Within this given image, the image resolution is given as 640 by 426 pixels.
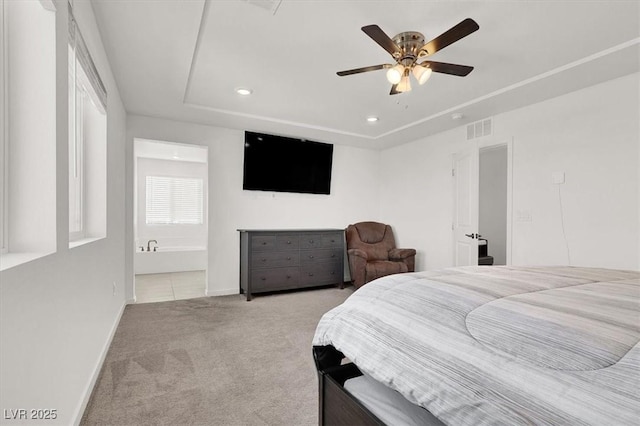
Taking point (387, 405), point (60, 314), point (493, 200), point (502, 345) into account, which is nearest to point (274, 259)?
point (60, 314)

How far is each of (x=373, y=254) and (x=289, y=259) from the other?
1.31m

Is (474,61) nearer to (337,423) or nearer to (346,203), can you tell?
(337,423)

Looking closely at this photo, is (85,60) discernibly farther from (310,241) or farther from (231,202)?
(310,241)

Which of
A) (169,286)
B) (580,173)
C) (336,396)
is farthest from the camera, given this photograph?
(169,286)

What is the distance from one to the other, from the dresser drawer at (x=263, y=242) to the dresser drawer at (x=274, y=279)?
310mm

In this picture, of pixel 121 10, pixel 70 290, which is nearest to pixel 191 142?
pixel 121 10

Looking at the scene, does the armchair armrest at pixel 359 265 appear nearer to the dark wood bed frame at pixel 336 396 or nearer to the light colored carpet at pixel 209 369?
the light colored carpet at pixel 209 369

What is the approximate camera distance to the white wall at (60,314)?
970mm

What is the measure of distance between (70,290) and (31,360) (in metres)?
0.53

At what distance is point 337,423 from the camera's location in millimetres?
1339

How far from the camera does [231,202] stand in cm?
455

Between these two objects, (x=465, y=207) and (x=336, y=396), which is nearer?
(x=336, y=396)

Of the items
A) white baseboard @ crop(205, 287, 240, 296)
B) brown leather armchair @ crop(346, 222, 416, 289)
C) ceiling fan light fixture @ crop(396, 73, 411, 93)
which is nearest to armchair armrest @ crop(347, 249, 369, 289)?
brown leather armchair @ crop(346, 222, 416, 289)

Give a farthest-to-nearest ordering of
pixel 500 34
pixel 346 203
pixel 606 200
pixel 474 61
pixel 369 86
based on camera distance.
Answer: pixel 346 203 < pixel 369 86 < pixel 606 200 < pixel 474 61 < pixel 500 34
